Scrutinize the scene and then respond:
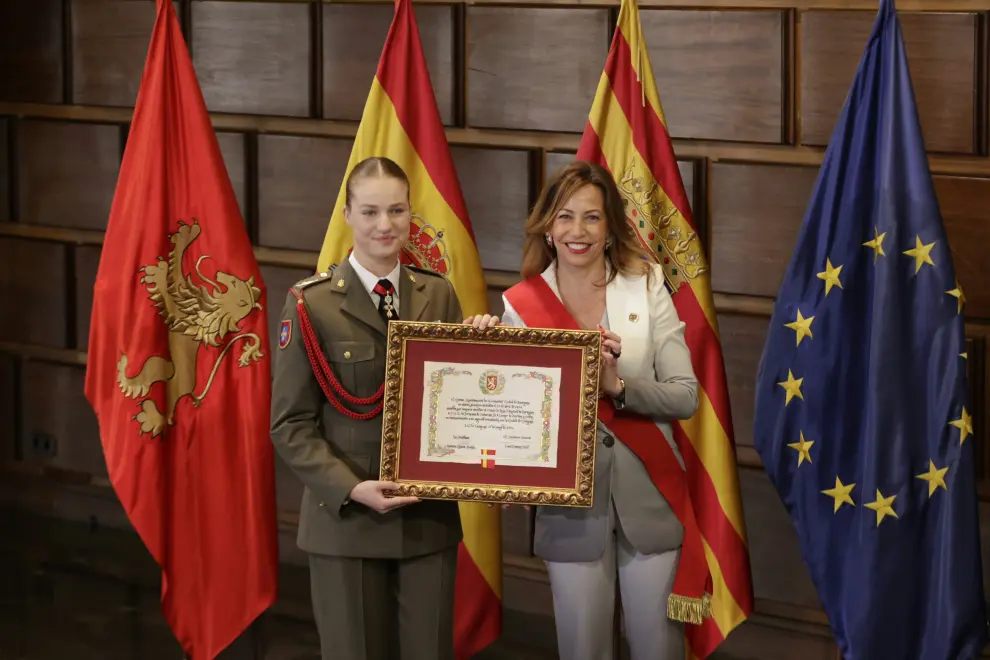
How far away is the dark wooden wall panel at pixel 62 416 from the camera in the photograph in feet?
15.7

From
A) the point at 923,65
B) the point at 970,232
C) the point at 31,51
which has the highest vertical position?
the point at 31,51

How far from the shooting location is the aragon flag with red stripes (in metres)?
3.16

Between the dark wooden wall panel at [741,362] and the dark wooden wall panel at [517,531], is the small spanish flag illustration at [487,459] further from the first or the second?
the dark wooden wall panel at [517,531]

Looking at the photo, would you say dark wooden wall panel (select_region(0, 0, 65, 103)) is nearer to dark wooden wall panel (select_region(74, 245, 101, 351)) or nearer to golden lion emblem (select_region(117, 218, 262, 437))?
dark wooden wall panel (select_region(74, 245, 101, 351))

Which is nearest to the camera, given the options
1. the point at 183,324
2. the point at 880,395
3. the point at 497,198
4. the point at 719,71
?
the point at 880,395

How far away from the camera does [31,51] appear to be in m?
4.68

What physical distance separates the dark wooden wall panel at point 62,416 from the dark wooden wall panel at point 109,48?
3.25 ft

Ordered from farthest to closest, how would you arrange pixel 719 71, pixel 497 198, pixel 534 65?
1. pixel 497 198
2. pixel 534 65
3. pixel 719 71

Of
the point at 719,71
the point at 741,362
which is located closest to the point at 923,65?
the point at 719,71

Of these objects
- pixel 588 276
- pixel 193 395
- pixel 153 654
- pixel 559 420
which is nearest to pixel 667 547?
pixel 559 420

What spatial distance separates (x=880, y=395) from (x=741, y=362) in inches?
34.2

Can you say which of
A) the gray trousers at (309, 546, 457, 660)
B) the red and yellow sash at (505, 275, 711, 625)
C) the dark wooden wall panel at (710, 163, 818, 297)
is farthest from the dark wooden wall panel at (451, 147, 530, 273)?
the gray trousers at (309, 546, 457, 660)

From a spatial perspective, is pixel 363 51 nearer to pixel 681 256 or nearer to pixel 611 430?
pixel 681 256

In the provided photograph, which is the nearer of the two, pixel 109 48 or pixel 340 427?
pixel 340 427
